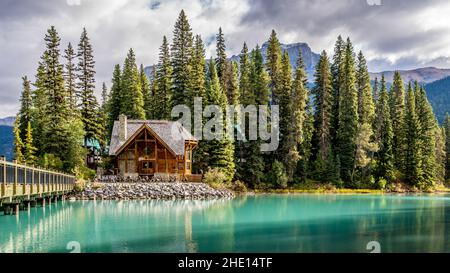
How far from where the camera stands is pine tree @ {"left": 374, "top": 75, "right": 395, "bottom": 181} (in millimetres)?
50031

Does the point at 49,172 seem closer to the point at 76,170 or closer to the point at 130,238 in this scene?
the point at 76,170

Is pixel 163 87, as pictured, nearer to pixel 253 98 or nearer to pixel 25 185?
pixel 253 98

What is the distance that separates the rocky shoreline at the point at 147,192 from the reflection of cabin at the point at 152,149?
3445 mm

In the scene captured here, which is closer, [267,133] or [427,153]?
[267,133]

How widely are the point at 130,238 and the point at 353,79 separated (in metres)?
43.5

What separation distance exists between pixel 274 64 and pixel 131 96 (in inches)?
676

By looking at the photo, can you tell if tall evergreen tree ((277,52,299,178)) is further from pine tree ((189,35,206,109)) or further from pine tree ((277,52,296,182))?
pine tree ((189,35,206,109))

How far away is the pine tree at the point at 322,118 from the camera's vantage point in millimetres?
49125

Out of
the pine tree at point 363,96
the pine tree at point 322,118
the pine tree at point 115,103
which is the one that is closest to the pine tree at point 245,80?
the pine tree at point 322,118

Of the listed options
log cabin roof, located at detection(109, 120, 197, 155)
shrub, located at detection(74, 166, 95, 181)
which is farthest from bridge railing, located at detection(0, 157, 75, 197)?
log cabin roof, located at detection(109, 120, 197, 155)

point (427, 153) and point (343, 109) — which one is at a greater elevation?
point (343, 109)

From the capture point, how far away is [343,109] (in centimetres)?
5153

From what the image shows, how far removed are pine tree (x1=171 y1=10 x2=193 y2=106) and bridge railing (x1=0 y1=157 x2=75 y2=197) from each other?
21004 millimetres
